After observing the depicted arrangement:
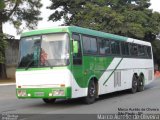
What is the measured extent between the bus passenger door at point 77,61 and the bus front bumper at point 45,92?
87cm

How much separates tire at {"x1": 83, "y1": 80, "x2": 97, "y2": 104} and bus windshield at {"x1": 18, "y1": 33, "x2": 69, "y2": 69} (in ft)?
7.24

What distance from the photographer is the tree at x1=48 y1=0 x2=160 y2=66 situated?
4766 cm

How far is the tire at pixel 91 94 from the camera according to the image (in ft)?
57.1

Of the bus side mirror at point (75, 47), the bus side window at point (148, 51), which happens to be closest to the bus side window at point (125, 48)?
the bus side window at point (148, 51)

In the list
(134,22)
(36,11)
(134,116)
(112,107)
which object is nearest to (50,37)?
(112,107)

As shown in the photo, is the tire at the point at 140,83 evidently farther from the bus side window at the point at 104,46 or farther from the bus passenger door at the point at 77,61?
the bus passenger door at the point at 77,61

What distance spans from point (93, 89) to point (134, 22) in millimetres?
33306

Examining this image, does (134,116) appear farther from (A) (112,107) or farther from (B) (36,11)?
(B) (36,11)

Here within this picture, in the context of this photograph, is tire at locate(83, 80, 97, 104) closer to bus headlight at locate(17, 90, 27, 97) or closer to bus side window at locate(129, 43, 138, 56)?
bus headlight at locate(17, 90, 27, 97)

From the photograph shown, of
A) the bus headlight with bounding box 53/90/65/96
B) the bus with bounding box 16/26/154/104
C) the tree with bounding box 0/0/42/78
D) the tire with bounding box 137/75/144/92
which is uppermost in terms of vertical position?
the tree with bounding box 0/0/42/78

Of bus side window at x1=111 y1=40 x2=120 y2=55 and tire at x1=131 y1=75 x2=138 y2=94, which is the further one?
tire at x1=131 y1=75 x2=138 y2=94

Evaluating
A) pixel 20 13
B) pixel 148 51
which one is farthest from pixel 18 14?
pixel 148 51

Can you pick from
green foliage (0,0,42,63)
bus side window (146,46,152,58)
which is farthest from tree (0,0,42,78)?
bus side window (146,46,152,58)

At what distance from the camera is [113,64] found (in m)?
20.3
